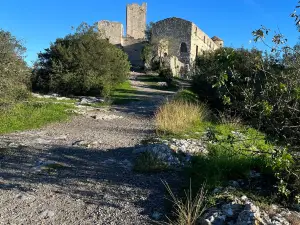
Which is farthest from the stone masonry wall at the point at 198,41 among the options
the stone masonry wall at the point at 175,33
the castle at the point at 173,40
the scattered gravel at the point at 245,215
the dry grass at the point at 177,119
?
the scattered gravel at the point at 245,215

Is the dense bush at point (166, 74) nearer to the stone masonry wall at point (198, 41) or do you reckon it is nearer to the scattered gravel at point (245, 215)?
the stone masonry wall at point (198, 41)

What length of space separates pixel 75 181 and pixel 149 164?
1.24 m

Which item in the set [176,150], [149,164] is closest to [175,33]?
[176,150]

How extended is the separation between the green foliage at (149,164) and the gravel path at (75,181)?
156 millimetres

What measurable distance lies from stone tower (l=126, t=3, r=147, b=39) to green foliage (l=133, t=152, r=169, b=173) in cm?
4982

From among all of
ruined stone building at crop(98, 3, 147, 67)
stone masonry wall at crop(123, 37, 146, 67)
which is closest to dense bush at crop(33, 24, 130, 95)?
ruined stone building at crop(98, 3, 147, 67)

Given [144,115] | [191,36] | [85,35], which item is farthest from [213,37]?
[144,115]

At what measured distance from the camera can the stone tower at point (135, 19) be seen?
53.2 m

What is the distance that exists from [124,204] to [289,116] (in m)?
2.17

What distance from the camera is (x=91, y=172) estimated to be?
4.89m

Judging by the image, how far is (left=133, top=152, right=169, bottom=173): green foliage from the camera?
4938mm

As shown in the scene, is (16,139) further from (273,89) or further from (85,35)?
(85,35)

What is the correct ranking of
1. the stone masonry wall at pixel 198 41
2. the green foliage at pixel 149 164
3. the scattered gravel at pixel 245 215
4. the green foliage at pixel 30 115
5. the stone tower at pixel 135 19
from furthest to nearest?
the stone tower at pixel 135 19
the stone masonry wall at pixel 198 41
the green foliage at pixel 30 115
the green foliage at pixel 149 164
the scattered gravel at pixel 245 215

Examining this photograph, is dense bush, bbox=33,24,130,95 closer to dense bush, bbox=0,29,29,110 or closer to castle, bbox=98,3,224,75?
dense bush, bbox=0,29,29,110
